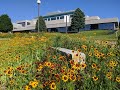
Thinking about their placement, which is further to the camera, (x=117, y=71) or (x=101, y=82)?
(x=117, y=71)

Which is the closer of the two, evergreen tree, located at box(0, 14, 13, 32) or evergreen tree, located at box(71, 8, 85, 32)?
evergreen tree, located at box(71, 8, 85, 32)

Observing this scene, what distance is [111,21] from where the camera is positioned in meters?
80.5

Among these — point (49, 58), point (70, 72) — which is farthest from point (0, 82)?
point (70, 72)

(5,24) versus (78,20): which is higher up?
(78,20)

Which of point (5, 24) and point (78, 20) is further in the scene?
point (5, 24)

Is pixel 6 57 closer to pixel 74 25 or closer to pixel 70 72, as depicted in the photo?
pixel 70 72

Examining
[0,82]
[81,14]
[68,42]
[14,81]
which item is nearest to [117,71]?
[14,81]

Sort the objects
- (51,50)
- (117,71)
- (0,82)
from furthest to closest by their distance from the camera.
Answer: (51,50)
(0,82)
(117,71)

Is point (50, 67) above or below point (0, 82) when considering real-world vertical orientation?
above

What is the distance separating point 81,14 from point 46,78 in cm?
6982

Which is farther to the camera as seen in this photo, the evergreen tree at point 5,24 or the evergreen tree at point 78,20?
the evergreen tree at point 5,24

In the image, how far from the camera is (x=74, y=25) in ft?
248

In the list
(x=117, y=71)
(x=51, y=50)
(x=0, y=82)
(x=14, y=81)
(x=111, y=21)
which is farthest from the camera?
(x=111, y=21)

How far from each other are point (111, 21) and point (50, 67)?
248ft
